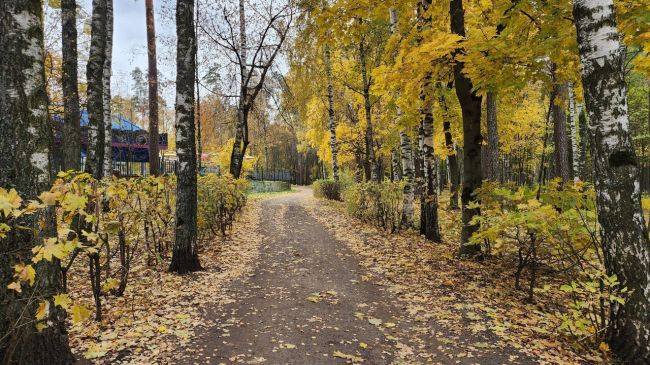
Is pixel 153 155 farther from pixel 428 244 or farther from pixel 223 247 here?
pixel 428 244

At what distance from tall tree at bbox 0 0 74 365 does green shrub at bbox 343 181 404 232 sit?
8699mm

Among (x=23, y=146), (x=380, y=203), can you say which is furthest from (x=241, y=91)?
(x=23, y=146)

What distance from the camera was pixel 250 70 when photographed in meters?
16.1

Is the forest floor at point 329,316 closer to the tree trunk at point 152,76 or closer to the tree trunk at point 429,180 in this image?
the tree trunk at point 429,180

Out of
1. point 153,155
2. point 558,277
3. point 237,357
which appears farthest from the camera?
point 153,155

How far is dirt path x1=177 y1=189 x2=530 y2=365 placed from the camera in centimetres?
398

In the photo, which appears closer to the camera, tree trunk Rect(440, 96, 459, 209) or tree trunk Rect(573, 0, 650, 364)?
tree trunk Rect(573, 0, 650, 364)

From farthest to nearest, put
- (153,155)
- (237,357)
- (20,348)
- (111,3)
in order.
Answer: (153,155) < (111,3) < (237,357) < (20,348)

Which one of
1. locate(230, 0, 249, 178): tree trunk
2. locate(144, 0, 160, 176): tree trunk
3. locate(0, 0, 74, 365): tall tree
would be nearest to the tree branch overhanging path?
locate(0, 0, 74, 365): tall tree

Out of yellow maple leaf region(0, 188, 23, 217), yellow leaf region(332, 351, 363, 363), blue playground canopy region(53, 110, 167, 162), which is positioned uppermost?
blue playground canopy region(53, 110, 167, 162)

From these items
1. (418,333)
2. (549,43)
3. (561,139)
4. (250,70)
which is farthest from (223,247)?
(561,139)

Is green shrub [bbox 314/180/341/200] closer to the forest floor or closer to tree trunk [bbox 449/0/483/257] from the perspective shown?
the forest floor

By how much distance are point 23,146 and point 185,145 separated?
371 cm

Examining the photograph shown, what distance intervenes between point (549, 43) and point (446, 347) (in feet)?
14.6
